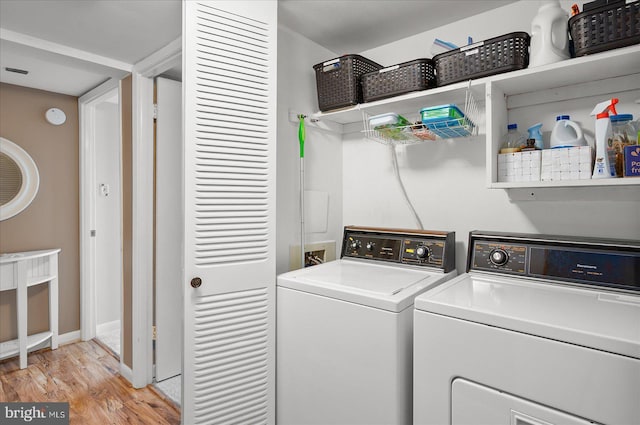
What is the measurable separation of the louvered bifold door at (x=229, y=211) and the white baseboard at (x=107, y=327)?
2559 millimetres

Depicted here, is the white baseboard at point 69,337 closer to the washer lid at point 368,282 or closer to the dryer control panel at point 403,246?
the washer lid at point 368,282

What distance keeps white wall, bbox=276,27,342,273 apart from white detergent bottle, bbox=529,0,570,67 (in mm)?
1190

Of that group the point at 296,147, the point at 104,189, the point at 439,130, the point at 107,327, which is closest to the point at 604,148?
the point at 439,130

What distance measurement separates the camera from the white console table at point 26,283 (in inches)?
108

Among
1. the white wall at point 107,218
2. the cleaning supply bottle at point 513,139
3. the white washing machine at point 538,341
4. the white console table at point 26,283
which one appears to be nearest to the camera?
the white washing machine at point 538,341

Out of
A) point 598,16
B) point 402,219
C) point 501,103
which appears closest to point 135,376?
point 402,219

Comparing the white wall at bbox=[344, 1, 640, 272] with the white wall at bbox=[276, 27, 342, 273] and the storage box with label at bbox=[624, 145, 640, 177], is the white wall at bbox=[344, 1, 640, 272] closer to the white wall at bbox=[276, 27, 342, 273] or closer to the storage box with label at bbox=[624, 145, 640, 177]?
the white wall at bbox=[276, 27, 342, 273]

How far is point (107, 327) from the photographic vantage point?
11.8 ft

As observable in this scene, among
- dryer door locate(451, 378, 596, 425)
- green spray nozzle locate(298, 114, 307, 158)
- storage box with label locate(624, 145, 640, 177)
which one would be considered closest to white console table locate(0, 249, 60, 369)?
green spray nozzle locate(298, 114, 307, 158)

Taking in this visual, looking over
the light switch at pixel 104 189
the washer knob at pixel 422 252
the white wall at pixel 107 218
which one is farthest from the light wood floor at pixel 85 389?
the washer knob at pixel 422 252

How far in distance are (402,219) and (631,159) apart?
110 cm

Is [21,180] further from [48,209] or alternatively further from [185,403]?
[185,403]

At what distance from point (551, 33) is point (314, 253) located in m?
1.55

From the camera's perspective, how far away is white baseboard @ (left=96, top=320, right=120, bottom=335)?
3.53 meters
